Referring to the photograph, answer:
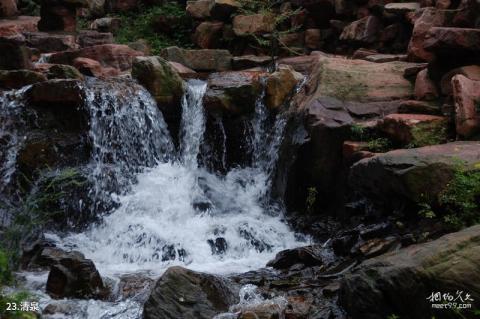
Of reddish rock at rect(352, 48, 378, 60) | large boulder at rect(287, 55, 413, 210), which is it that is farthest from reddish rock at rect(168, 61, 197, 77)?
reddish rock at rect(352, 48, 378, 60)

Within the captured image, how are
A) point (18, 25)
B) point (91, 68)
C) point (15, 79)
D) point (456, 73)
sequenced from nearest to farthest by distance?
point (456, 73)
point (15, 79)
point (91, 68)
point (18, 25)

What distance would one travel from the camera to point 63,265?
5.39 metres

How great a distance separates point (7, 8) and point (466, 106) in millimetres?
12996

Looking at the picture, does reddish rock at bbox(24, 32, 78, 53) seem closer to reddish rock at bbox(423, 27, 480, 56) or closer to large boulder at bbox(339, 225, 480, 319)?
reddish rock at bbox(423, 27, 480, 56)

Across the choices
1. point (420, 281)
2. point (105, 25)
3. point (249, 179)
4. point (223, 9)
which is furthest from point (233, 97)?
point (105, 25)

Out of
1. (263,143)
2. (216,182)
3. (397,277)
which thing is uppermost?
(397,277)

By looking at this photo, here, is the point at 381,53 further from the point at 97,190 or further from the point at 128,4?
the point at 128,4

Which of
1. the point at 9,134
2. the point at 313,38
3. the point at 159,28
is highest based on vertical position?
the point at 313,38

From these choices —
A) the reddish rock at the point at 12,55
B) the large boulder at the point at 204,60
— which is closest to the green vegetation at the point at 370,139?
the large boulder at the point at 204,60

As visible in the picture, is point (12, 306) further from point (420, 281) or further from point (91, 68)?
point (91, 68)

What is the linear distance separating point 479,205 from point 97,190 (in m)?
5.75

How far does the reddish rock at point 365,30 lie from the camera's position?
40.1 ft

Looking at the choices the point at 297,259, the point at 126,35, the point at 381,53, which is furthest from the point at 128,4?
the point at 297,259

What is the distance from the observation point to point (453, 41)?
7.21m
